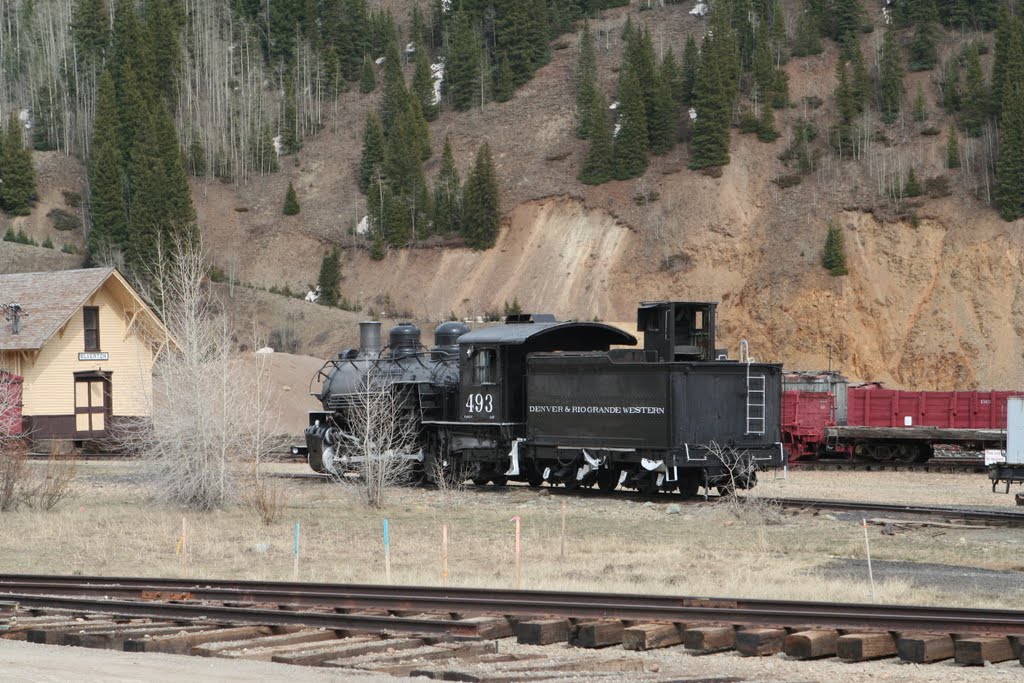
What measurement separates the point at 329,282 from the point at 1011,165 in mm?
40800

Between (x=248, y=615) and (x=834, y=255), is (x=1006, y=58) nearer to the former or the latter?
(x=834, y=255)

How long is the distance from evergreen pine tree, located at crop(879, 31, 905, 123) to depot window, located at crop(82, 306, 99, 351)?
52.5m

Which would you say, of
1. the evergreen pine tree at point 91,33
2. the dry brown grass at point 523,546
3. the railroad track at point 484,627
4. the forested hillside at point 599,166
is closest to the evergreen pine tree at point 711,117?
the forested hillside at point 599,166

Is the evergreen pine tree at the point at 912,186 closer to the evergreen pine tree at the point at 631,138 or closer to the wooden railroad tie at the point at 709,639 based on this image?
the evergreen pine tree at the point at 631,138

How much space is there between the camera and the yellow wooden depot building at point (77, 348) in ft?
148

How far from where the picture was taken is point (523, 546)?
19.8 meters

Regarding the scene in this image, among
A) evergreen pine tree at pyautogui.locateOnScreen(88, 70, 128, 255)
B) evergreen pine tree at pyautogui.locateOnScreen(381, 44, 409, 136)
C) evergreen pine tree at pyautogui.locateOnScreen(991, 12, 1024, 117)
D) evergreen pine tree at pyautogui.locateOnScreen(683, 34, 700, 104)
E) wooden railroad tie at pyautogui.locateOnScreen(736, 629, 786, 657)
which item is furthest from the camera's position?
evergreen pine tree at pyautogui.locateOnScreen(381, 44, 409, 136)

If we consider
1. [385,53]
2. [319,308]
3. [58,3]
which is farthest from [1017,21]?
[58,3]

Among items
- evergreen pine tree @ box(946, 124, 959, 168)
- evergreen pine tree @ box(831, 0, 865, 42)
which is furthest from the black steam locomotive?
evergreen pine tree @ box(831, 0, 865, 42)

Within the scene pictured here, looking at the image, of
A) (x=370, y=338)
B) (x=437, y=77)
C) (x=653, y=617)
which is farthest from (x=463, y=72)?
(x=653, y=617)

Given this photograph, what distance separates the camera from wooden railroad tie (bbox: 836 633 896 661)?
11.0m

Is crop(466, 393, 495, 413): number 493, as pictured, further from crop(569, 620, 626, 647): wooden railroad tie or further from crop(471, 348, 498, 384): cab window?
crop(569, 620, 626, 647): wooden railroad tie

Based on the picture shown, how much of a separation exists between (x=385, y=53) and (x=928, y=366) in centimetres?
5751

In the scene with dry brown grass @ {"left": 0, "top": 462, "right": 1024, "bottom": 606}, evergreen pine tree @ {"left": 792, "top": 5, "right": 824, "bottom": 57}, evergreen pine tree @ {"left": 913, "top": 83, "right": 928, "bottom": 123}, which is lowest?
dry brown grass @ {"left": 0, "top": 462, "right": 1024, "bottom": 606}
